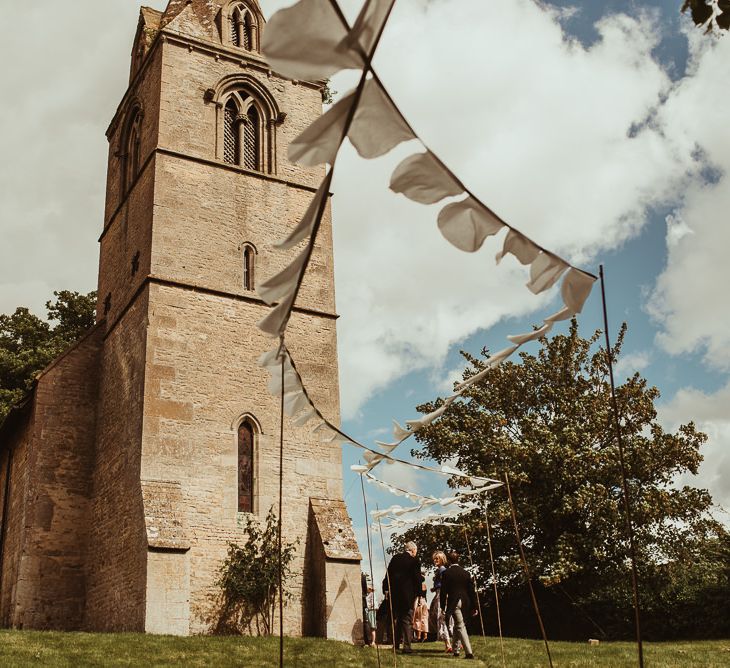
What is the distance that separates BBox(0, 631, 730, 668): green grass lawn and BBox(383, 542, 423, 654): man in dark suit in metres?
0.55

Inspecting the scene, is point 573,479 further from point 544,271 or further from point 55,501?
point 544,271

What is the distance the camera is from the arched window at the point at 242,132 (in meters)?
19.6

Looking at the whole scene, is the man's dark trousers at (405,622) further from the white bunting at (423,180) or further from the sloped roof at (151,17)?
the sloped roof at (151,17)

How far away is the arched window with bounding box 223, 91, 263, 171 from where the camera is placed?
19.6 m

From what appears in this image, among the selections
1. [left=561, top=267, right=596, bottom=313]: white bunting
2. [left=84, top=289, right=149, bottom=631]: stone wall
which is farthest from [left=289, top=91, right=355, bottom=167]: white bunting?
[left=84, top=289, right=149, bottom=631]: stone wall

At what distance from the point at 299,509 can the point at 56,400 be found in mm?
5980

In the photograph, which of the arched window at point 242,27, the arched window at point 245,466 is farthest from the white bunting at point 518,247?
the arched window at point 242,27

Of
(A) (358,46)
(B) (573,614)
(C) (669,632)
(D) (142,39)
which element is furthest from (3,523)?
(A) (358,46)

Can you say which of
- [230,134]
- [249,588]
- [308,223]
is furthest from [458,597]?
[230,134]

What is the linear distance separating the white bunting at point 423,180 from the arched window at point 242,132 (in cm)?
1695

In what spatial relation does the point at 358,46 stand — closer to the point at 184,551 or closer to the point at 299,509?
the point at 184,551

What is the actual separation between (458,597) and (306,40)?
10.6 meters

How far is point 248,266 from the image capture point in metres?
18.4

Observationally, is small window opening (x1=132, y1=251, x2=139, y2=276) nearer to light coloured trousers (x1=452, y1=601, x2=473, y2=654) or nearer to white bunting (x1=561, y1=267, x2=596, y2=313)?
light coloured trousers (x1=452, y1=601, x2=473, y2=654)
